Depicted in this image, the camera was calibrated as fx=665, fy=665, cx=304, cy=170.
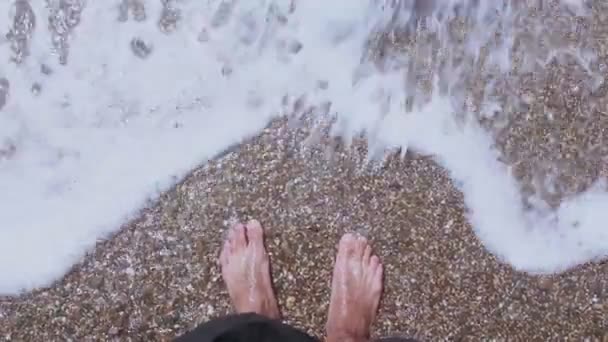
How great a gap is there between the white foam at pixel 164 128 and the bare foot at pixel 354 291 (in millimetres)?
348

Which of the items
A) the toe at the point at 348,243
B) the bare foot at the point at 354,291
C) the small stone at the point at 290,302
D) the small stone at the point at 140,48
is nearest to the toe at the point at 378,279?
the bare foot at the point at 354,291

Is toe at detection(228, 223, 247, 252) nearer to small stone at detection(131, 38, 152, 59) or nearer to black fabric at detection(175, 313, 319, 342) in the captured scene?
black fabric at detection(175, 313, 319, 342)

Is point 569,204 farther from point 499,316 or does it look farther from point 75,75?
point 75,75

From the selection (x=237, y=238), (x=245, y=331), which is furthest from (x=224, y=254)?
(x=245, y=331)

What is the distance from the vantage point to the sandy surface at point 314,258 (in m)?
2.08

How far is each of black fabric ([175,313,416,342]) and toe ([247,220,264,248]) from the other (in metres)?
0.25

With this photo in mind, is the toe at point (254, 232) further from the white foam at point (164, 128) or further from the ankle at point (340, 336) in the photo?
the ankle at point (340, 336)

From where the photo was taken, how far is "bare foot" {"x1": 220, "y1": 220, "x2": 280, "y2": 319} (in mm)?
2094

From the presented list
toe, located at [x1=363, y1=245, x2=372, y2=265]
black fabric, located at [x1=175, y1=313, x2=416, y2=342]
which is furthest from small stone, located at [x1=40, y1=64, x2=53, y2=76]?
toe, located at [x1=363, y1=245, x2=372, y2=265]

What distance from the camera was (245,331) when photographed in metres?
1.79

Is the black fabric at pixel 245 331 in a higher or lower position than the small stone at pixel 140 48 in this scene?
lower

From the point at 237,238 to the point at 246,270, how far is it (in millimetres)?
105

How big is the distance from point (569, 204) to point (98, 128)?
5.04ft

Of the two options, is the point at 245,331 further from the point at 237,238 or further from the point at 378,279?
the point at 378,279
